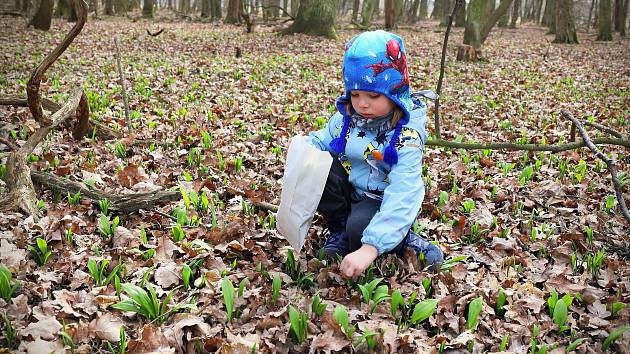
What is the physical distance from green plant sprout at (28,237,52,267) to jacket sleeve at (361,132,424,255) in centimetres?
178

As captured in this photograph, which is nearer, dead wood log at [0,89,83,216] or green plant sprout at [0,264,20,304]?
green plant sprout at [0,264,20,304]

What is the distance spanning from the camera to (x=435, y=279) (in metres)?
2.71

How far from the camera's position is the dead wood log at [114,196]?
3.32m

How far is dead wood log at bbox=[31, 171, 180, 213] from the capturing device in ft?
10.9

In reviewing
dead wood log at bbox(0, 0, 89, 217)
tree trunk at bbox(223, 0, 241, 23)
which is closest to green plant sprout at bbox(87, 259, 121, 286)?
dead wood log at bbox(0, 0, 89, 217)

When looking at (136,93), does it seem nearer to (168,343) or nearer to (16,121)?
(16,121)

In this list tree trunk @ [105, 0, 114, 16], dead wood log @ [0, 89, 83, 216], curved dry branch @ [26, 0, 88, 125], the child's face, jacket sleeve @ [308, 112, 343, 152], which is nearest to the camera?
the child's face

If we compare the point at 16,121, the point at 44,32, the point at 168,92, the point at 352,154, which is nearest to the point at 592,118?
the point at 352,154

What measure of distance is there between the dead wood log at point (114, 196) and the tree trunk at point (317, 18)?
12861mm

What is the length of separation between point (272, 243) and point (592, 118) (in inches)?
220

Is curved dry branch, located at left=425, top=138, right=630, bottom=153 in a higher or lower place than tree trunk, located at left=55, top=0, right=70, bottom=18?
lower

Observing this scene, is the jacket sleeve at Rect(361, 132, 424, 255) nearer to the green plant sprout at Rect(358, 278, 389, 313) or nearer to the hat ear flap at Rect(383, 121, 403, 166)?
the hat ear flap at Rect(383, 121, 403, 166)

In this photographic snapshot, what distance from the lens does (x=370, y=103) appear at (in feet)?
8.37

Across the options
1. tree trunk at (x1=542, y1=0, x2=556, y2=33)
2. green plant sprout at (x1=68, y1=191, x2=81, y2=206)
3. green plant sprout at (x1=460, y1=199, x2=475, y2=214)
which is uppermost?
tree trunk at (x1=542, y1=0, x2=556, y2=33)
